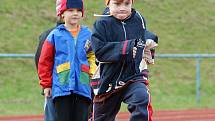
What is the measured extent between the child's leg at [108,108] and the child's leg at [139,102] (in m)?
0.22

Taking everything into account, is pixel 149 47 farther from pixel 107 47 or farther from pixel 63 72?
pixel 63 72

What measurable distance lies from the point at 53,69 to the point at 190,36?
17.5m

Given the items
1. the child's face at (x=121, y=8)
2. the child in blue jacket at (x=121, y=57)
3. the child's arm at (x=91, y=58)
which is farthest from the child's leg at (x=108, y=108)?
the child's face at (x=121, y=8)

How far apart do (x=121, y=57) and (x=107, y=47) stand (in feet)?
0.60

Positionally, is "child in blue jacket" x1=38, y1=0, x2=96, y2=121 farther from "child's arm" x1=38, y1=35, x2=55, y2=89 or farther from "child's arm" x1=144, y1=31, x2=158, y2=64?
"child's arm" x1=144, y1=31, x2=158, y2=64

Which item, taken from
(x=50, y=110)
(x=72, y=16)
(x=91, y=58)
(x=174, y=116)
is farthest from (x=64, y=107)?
(x=174, y=116)

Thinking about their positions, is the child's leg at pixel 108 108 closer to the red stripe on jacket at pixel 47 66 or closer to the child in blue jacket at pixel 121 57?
the child in blue jacket at pixel 121 57

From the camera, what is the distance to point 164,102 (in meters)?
16.3

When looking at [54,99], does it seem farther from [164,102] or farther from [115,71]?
[164,102]

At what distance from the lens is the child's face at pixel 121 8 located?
7.02m

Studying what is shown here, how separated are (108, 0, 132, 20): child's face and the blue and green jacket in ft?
1.75

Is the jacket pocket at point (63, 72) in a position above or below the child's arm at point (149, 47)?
below

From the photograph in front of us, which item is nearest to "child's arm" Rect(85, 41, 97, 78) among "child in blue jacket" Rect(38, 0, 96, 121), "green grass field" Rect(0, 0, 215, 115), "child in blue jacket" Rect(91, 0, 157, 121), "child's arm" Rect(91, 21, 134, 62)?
"child in blue jacket" Rect(38, 0, 96, 121)

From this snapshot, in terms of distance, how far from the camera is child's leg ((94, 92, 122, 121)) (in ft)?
23.4
